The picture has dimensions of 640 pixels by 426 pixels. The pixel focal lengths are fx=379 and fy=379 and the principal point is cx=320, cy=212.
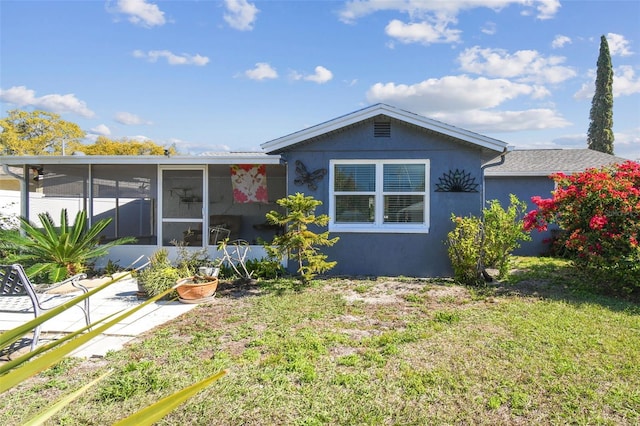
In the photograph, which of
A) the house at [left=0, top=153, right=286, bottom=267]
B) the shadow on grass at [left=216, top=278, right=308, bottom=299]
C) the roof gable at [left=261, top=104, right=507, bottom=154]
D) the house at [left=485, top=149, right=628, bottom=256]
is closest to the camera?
the shadow on grass at [left=216, top=278, right=308, bottom=299]

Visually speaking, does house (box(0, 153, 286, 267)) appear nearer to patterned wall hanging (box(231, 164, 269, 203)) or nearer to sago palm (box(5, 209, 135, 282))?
patterned wall hanging (box(231, 164, 269, 203))

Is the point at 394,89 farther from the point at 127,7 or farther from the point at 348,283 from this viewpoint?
the point at 348,283

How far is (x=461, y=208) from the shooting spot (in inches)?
329

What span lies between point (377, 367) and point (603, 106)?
29.5 m

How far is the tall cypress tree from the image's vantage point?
81.6ft

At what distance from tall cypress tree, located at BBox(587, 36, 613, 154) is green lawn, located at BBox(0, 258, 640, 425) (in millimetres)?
24753

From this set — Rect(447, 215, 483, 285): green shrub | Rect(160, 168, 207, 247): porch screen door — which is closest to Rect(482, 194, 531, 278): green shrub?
Rect(447, 215, 483, 285): green shrub

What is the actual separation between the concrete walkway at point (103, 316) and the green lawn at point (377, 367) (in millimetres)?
306

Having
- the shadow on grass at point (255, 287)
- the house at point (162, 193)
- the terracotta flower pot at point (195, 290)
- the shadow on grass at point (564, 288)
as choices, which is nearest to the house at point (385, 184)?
the house at point (162, 193)

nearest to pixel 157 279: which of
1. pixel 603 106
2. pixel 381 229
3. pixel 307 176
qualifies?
pixel 307 176

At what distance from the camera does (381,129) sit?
845 centimetres

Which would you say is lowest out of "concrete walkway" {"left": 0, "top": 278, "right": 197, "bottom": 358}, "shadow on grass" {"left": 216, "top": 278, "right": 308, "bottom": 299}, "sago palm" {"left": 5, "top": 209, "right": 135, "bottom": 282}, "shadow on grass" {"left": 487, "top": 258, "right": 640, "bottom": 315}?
"concrete walkway" {"left": 0, "top": 278, "right": 197, "bottom": 358}

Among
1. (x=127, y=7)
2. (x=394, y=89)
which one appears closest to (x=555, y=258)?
(x=394, y=89)

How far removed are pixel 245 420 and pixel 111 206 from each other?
462 inches
